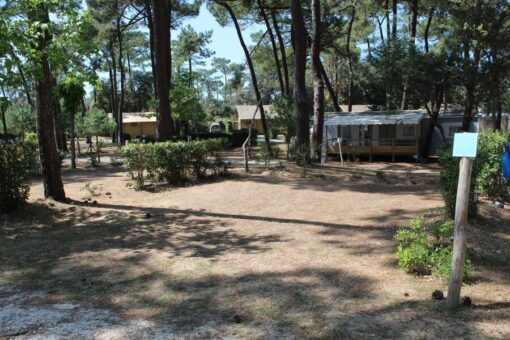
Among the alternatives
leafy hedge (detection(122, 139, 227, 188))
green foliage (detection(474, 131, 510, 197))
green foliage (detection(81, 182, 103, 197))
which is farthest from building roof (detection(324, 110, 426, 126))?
green foliage (detection(81, 182, 103, 197))

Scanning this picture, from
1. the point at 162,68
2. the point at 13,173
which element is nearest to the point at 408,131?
the point at 162,68

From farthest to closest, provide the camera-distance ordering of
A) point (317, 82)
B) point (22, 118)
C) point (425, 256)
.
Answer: point (22, 118)
point (317, 82)
point (425, 256)

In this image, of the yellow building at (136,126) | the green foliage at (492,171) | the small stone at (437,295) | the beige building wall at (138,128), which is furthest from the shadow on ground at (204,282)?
the beige building wall at (138,128)

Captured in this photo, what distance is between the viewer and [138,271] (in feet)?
16.0

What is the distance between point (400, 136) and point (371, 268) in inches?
773

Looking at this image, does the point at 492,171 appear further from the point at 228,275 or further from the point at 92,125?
the point at 92,125

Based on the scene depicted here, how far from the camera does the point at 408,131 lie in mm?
22859

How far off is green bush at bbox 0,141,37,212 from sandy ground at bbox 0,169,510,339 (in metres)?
0.28

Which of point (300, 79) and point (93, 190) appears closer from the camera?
point (93, 190)

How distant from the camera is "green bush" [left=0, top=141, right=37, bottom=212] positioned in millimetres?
7762

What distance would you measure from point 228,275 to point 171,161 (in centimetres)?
660

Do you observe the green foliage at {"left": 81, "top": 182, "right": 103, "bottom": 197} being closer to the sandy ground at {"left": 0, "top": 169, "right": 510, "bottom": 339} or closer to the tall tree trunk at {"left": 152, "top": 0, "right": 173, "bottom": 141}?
the sandy ground at {"left": 0, "top": 169, "right": 510, "bottom": 339}

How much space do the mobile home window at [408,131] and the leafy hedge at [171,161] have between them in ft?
44.6

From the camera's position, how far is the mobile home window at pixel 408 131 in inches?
890
